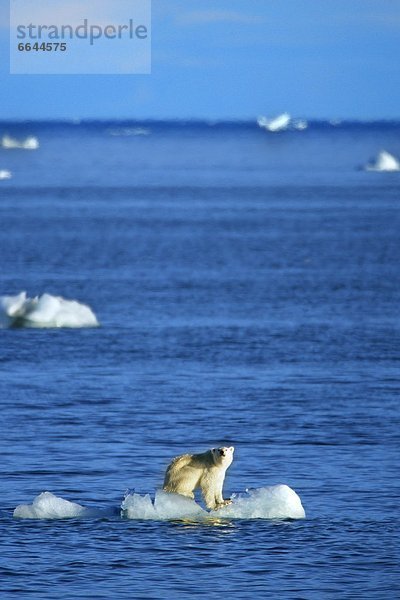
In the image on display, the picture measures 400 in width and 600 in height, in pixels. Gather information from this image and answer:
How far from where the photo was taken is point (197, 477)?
21.4 meters

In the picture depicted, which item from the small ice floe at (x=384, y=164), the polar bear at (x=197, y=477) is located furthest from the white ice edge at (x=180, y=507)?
the small ice floe at (x=384, y=164)

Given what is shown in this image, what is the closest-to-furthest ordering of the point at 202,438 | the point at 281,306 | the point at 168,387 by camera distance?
the point at 202,438 < the point at 168,387 < the point at 281,306

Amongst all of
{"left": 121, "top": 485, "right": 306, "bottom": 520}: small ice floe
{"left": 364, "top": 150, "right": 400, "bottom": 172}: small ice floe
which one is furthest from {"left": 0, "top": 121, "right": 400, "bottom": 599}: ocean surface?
{"left": 364, "top": 150, "right": 400, "bottom": 172}: small ice floe

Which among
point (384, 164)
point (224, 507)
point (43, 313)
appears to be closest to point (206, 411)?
point (224, 507)

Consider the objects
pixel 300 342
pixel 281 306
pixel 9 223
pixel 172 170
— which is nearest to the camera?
pixel 300 342

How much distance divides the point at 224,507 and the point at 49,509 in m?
2.17

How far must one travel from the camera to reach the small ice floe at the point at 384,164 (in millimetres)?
163875

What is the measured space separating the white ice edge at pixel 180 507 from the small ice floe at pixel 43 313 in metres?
20.4

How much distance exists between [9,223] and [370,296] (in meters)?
46.2

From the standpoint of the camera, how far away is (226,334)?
42.6m

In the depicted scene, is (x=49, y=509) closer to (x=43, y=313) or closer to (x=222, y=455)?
(x=222, y=455)

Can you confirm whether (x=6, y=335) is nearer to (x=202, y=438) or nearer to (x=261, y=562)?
(x=202, y=438)

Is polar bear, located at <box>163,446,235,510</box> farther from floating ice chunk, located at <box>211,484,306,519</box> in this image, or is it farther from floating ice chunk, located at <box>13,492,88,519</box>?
floating ice chunk, located at <box>13,492,88,519</box>

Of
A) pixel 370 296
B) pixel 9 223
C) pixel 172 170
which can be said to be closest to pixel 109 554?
pixel 370 296
